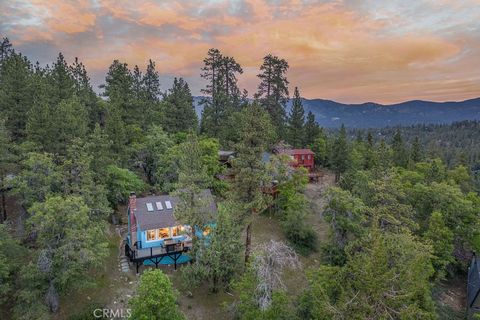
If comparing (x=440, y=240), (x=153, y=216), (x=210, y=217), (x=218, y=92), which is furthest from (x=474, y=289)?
(x=218, y=92)

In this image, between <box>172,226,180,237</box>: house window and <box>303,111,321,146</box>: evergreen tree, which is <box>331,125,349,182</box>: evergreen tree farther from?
<box>172,226,180,237</box>: house window

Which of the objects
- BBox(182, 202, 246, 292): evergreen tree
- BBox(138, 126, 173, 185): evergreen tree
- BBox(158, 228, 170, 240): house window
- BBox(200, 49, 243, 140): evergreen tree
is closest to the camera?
BBox(182, 202, 246, 292): evergreen tree

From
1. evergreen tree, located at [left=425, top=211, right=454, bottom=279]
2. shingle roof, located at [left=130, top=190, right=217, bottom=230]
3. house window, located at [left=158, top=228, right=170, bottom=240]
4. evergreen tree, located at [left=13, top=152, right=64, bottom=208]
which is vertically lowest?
evergreen tree, located at [left=425, top=211, right=454, bottom=279]

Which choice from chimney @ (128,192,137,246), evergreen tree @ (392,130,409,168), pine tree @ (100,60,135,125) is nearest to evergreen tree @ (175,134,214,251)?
chimney @ (128,192,137,246)

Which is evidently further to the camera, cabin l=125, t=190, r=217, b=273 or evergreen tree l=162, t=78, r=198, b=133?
evergreen tree l=162, t=78, r=198, b=133

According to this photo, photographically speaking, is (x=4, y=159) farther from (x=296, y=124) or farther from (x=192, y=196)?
(x=296, y=124)

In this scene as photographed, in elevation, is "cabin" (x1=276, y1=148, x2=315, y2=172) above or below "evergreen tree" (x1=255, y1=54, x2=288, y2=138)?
below

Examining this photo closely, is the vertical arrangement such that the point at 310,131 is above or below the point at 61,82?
below
